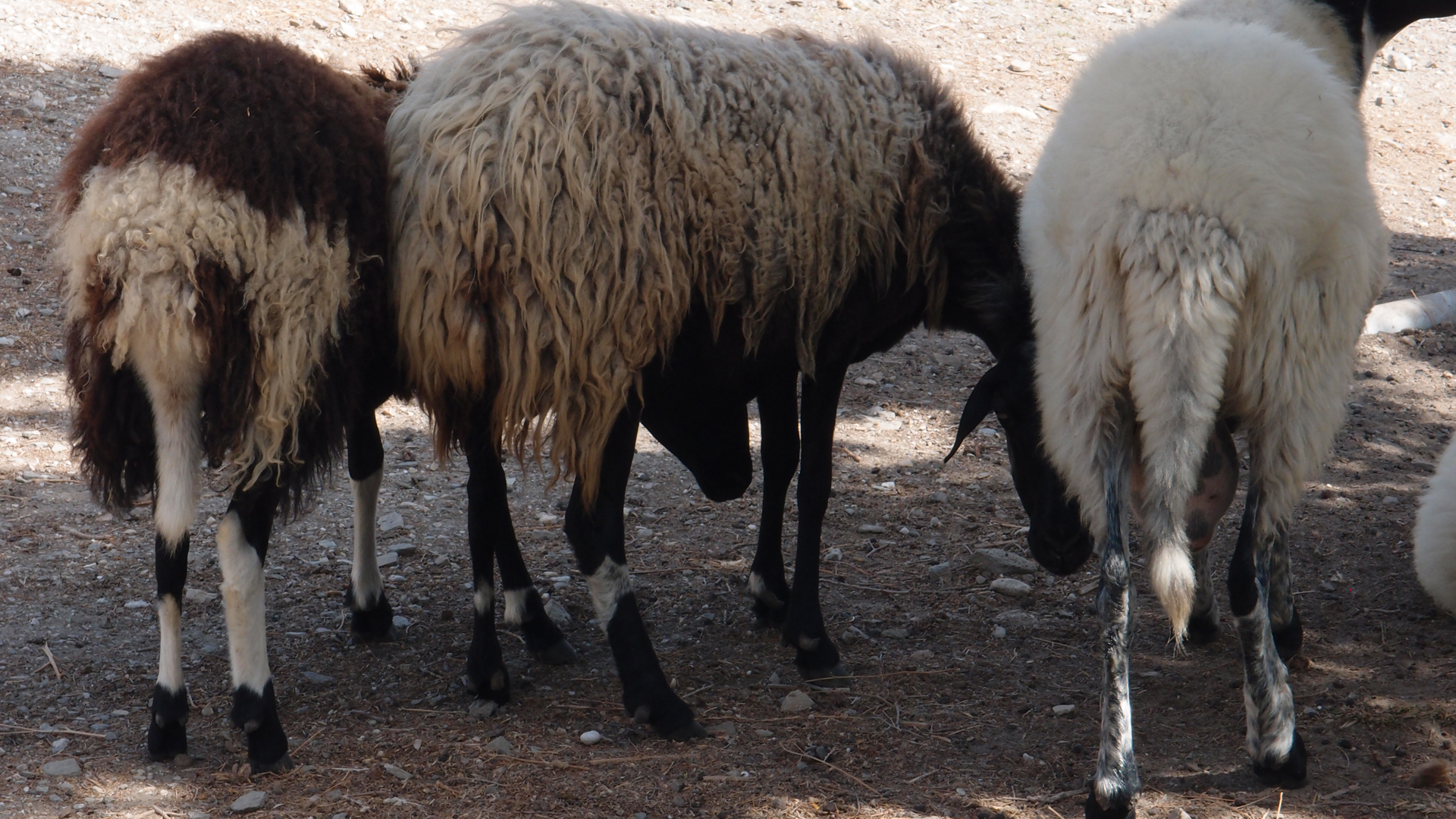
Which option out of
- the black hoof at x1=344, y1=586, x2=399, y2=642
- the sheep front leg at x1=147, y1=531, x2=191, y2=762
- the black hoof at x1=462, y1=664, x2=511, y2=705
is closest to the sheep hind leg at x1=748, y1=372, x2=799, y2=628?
the black hoof at x1=462, y1=664, x2=511, y2=705

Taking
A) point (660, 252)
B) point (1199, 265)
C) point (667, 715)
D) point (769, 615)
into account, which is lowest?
point (769, 615)

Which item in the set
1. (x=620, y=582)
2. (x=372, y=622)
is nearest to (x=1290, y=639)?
(x=620, y=582)

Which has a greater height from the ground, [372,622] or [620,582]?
[620,582]

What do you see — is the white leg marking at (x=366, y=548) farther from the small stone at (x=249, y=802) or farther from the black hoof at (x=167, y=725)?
the small stone at (x=249, y=802)

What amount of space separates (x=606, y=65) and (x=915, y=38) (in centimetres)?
742

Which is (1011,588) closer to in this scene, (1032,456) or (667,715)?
(1032,456)

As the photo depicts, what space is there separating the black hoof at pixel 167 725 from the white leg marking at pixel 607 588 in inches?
47.5

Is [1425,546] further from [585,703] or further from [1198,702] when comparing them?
[585,703]

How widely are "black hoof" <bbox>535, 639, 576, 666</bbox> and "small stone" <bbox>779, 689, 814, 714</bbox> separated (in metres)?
0.79

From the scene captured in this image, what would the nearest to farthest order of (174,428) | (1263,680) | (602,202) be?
(174,428), (1263,680), (602,202)

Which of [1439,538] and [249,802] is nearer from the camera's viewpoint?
[249,802]

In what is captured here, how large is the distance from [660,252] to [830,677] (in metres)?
1.59

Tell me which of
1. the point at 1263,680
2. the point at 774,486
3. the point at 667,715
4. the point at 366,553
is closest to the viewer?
the point at 1263,680

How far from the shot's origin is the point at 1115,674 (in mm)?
3023
